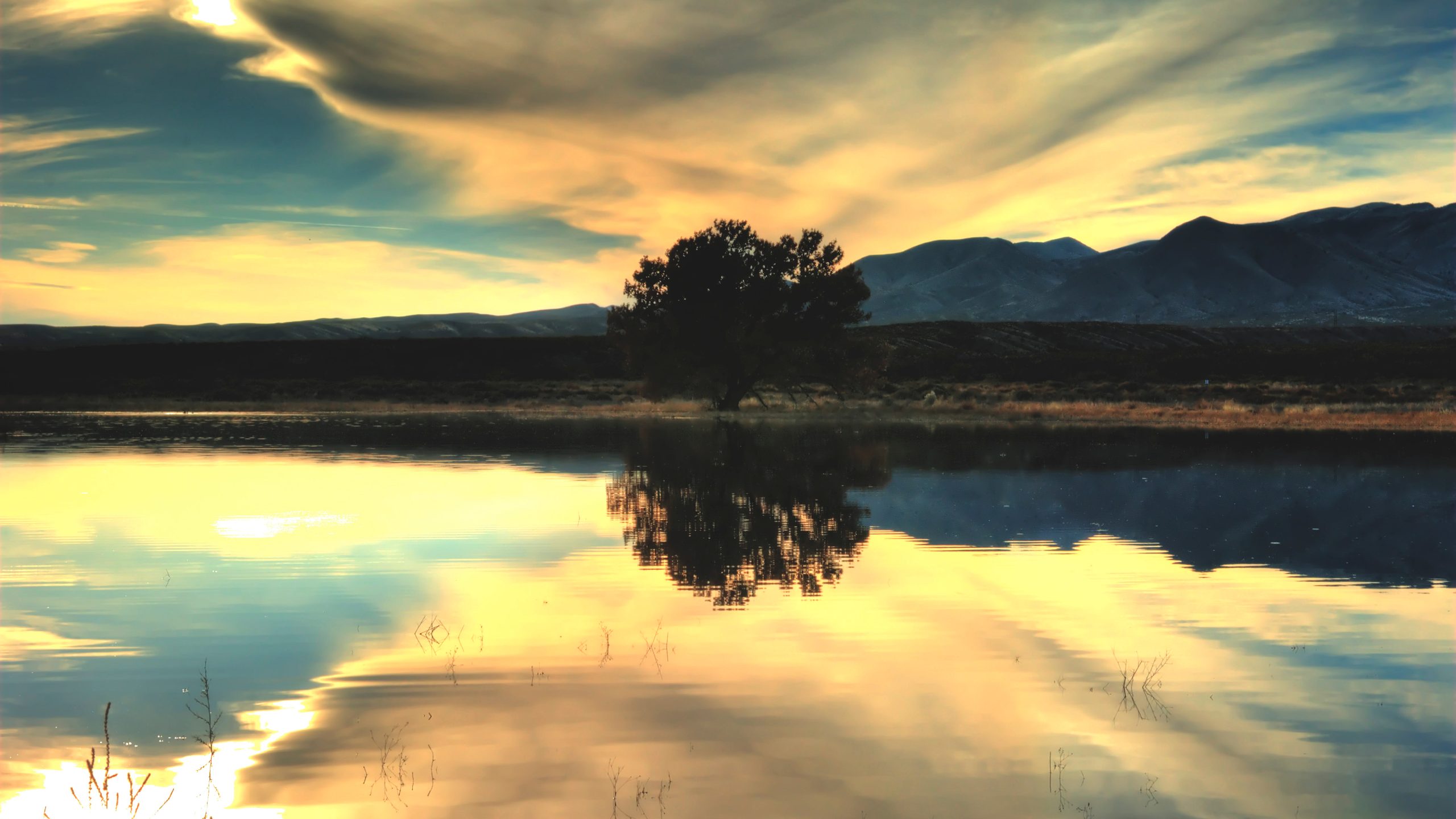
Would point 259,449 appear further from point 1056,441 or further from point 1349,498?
point 1349,498

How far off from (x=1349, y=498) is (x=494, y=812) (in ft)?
81.1

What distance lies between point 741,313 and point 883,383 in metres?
12.5

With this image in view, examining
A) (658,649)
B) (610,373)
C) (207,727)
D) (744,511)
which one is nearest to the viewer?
(207,727)

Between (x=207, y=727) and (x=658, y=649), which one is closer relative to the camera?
(x=207, y=727)

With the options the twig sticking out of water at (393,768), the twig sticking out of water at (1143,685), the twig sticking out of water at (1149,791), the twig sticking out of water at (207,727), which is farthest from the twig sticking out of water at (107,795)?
the twig sticking out of water at (1143,685)

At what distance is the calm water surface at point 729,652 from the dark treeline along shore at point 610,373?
47.7 meters

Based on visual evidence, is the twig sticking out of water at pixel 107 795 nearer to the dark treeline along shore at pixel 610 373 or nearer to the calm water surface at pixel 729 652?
the calm water surface at pixel 729 652

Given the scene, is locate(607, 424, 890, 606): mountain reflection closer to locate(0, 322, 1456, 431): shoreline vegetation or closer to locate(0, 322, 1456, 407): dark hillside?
locate(0, 322, 1456, 431): shoreline vegetation

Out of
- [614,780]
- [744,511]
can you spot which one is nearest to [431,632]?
[614,780]

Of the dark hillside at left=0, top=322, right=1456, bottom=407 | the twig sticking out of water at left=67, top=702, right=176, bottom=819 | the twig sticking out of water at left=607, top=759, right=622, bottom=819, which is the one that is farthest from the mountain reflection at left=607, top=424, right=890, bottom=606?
the dark hillside at left=0, top=322, right=1456, bottom=407

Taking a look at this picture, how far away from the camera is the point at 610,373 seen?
131m

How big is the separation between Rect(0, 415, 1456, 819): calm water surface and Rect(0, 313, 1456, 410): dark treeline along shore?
47.7m

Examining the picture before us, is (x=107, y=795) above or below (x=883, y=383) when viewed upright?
below

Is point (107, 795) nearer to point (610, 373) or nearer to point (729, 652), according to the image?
point (729, 652)
